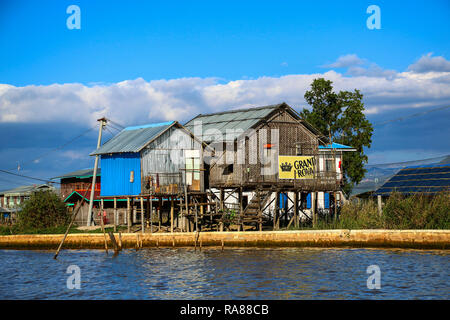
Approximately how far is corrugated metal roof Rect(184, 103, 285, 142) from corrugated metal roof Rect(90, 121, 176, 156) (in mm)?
3657

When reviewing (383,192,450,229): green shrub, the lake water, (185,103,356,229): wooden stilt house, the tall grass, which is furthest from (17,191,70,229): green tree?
(383,192,450,229): green shrub

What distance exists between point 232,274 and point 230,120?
66.0 ft

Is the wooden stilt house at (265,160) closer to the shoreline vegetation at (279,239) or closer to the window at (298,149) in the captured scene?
the window at (298,149)

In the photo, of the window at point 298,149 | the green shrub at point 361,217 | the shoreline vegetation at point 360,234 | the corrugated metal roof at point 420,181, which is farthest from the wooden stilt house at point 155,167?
the corrugated metal roof at point 420,181

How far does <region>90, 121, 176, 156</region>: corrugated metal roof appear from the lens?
40.9 meters

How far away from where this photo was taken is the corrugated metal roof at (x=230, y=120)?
42156mm

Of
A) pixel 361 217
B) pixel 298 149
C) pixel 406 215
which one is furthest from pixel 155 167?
pixel 406 215

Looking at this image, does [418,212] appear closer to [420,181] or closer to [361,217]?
[361,217]

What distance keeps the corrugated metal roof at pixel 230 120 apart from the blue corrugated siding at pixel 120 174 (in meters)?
6.18

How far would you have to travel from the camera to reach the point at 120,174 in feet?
134

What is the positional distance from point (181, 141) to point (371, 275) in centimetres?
2025

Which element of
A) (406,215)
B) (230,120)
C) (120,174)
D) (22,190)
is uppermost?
(230,120)
